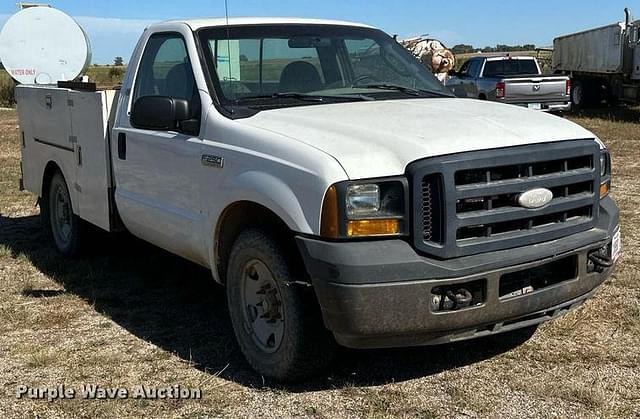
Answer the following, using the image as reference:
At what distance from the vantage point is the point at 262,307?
4219 mm

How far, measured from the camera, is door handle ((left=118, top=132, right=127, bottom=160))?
5.39 meters

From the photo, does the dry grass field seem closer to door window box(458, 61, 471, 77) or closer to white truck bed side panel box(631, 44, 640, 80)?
door window box(458, 61, 471, 77)

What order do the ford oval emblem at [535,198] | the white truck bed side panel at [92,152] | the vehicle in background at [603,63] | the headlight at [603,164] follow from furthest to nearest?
the vehicle in background at [603,63] → the white truck bed side panel at [92,152] → the headlight at [603,164] → the ford oval emblem at [535,198]

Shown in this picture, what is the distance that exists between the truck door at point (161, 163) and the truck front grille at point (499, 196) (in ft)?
4.97

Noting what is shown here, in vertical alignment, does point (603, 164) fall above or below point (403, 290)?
above

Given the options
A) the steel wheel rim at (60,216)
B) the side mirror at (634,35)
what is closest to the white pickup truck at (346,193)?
the steel wheel rim at (60,216)

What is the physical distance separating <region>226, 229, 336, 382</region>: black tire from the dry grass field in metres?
0.15

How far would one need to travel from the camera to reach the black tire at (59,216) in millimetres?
6762

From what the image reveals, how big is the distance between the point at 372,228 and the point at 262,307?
94 centimetres

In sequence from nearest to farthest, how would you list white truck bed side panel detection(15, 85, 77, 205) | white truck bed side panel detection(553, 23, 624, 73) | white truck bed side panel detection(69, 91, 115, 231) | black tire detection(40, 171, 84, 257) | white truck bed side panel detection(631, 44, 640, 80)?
white truck bed side panel detection(69, 91, 115, 231)
white truck bed side panel detection(15, 85, 77, 205)
black tire detection(40, 171, 84, 257)
white truck bed side panel detection(631, 44, 640, 80)
white truck bed side panel detection(553, 23, 624, 73)

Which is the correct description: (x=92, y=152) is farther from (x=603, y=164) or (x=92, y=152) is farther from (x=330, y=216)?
(x=603, y=164)

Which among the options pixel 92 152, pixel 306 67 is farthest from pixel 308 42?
pixel 92 152

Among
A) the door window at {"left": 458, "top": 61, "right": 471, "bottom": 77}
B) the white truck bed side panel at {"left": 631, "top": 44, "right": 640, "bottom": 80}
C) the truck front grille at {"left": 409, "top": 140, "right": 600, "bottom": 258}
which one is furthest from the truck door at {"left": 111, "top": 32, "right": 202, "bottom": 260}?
the white truck bed side panel at {"left": 631, "top": 44, "right": 640, "bottom": 80}

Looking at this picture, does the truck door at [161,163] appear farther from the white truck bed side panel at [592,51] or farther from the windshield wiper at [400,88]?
the white truck bed side panel at [592,51]
